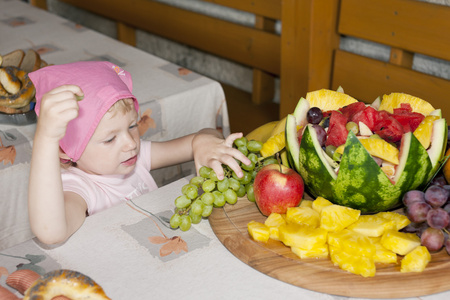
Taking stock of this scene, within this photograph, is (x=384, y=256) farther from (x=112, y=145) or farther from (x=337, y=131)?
(x=112, y=145)

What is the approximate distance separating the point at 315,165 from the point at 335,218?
122 mm

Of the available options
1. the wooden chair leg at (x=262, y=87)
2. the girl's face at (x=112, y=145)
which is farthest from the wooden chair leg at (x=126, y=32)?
the girl's face at (x=112, y=145)

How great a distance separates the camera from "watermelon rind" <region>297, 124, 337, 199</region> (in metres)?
1.02

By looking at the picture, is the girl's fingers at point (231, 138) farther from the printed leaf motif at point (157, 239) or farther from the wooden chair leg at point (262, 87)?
the wooden chair leg at point (262, 87)

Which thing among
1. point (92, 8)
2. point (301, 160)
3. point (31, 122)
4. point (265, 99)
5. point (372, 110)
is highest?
point (372, 110)

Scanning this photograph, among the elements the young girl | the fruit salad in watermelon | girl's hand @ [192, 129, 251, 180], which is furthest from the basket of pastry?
the fruit salad in watermelon

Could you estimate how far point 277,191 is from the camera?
1.05m

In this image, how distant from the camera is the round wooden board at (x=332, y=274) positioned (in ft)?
2.92

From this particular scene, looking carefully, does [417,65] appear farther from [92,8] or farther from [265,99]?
[92,8]

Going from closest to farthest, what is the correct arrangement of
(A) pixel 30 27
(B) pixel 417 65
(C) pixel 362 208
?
(C) pixel 362 208
(B) pixel 417 65
(A) pixel 30 27

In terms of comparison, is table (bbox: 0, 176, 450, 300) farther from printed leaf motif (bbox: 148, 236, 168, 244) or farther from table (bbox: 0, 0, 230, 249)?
table (bbox: 0, 0, 230, 249)

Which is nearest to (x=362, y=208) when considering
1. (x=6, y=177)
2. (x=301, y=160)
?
(x=301, y=160)

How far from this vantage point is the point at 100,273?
964 millimetres

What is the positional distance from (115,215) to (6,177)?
20.9 inches
